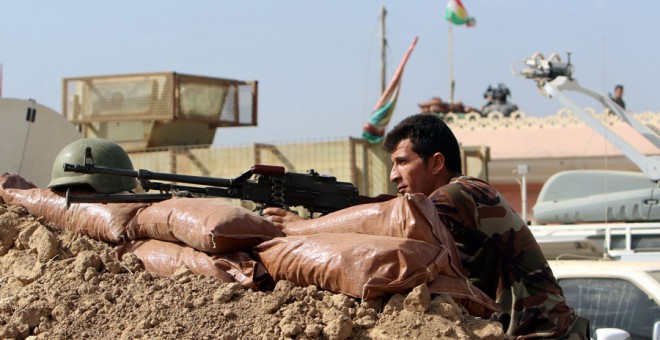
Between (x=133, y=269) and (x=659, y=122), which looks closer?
(x=133, y=269)

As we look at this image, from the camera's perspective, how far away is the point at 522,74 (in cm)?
948

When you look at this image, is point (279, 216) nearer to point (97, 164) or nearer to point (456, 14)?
point (97, 164)

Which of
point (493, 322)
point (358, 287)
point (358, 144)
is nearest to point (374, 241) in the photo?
point (358, 287)

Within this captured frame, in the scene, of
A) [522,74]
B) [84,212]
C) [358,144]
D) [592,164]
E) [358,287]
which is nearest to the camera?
[358,287]

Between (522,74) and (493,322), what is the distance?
22.7ft

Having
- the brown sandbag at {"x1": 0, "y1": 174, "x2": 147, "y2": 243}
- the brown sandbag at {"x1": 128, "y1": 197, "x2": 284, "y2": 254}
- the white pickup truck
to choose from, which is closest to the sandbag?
the brown sandbag at {"x1": 128, "y1": 197, "x2": 284, "y2": 254}

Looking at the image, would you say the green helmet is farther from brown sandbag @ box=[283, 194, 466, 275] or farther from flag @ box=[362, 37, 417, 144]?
flag @ box=[362, 37, 417, 144]

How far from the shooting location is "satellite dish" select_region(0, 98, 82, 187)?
300 inches

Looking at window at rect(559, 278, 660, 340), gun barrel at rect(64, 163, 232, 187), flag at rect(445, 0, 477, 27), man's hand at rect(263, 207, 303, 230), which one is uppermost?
flag at rect(445, 0, 477, 27)

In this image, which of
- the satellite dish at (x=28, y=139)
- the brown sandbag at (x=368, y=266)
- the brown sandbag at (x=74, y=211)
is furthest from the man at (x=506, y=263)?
the satellite dish at (x=28, y=139)

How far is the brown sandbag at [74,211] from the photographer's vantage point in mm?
A: 3920

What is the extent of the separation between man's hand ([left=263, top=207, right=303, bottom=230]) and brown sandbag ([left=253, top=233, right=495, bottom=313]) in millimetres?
464

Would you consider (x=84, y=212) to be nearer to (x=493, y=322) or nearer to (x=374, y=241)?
(x=374, y=241)

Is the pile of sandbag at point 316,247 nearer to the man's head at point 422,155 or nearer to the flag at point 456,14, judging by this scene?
the man's head at point 422,155
